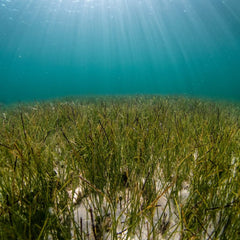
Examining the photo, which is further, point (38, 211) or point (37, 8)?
point (37, 8)

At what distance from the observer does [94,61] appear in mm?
113750

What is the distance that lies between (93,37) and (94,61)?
4683 cm

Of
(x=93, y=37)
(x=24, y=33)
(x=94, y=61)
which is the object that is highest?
(x=94, y=61)

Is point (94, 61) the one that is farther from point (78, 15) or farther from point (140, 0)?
point (140, 0)

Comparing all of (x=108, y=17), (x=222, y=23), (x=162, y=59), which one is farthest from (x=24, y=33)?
(x=162, y=59)

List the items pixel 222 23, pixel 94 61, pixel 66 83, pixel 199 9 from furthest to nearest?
pixel 66 83
pixel 94 61
pixel 222 23
pixel 199 9

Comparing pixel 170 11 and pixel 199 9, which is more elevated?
pixel 170 11

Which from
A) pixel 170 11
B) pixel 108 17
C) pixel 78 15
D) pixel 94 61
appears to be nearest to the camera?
pixel 170 11

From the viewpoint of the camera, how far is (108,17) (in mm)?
45531

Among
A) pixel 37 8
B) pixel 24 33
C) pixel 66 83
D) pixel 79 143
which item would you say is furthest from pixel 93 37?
pixel 66 83

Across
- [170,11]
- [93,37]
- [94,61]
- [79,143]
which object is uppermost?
[94,61]

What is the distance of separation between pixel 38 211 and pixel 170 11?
44350 mm

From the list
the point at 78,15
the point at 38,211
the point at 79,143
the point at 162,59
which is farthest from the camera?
the point at 162,59

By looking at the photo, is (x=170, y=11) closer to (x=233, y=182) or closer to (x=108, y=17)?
(x=108, y=17)
